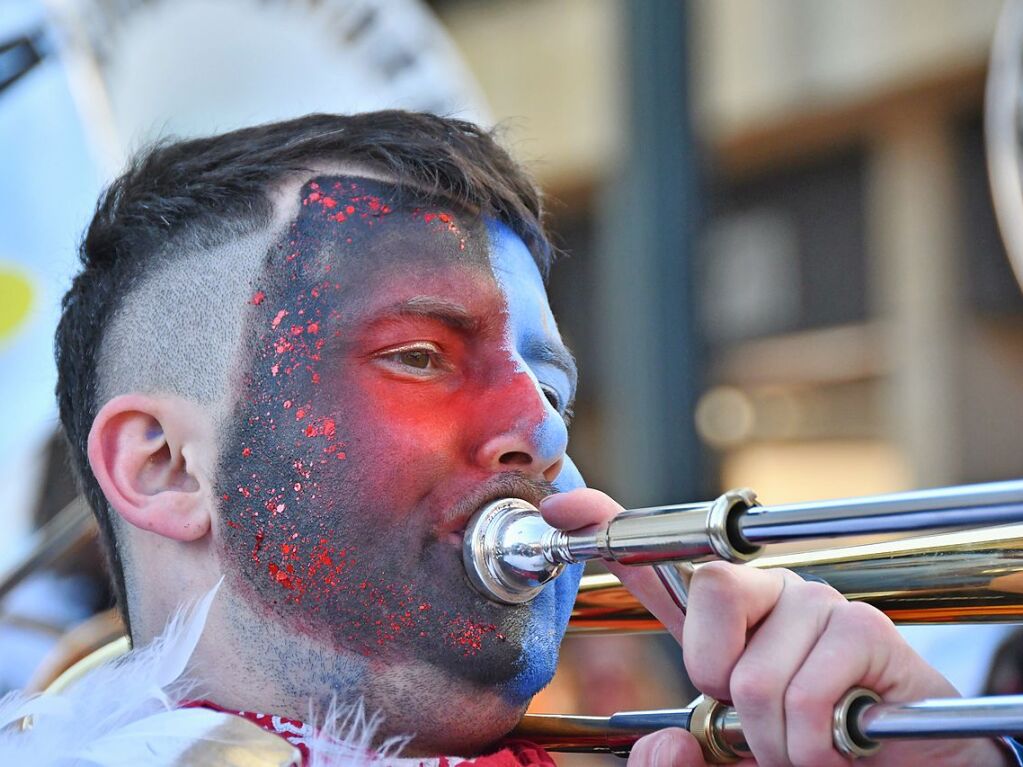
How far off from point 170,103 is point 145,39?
17 centimetres

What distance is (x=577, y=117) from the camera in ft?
26.0

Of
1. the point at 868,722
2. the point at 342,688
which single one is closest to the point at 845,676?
the point at 868,722

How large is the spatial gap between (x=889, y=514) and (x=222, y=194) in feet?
3.00

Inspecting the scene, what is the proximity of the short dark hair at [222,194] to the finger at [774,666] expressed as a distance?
651 millimetres

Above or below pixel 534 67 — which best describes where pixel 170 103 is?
below

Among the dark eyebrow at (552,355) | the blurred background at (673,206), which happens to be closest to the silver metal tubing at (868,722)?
the dark eyebrow at (552,355)

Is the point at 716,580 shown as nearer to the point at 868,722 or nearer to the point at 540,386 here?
the point at 868,722

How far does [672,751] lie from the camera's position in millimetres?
1349

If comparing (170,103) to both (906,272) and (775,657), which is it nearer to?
(775,657)

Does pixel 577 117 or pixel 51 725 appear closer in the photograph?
pixel 51 725

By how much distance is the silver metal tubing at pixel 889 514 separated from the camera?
1005 millimetres

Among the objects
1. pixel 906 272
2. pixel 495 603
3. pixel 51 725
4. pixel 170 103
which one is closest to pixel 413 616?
pixel 495 603

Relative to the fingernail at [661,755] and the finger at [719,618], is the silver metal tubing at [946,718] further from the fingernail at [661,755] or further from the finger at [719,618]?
the fingernail at [661,755]

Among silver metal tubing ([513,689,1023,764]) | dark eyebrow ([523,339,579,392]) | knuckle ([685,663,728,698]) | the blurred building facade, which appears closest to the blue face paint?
dark eyebrow ([523,339,579,392])
